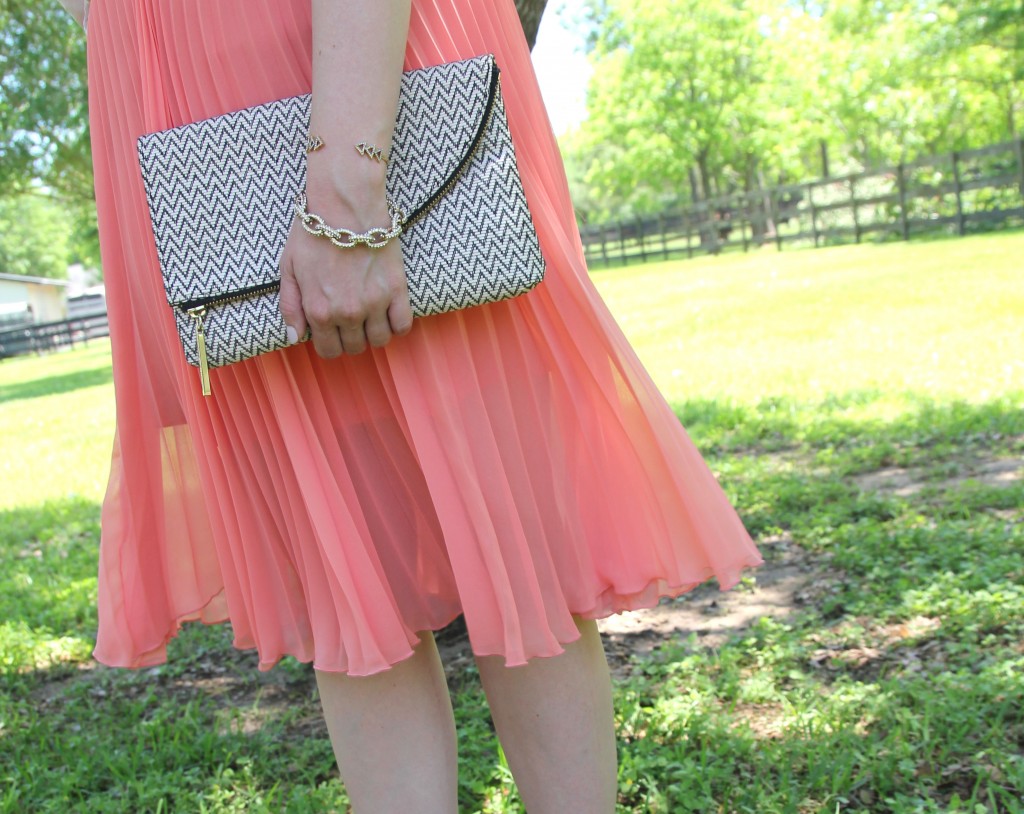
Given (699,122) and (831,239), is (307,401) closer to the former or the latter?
(831,239)

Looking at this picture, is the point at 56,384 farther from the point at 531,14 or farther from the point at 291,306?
the point at 291,306

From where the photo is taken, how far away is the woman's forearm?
1290 mm

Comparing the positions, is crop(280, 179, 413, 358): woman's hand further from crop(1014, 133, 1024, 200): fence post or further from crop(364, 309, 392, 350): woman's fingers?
crop(1014, 133, 1024, 200): fence post

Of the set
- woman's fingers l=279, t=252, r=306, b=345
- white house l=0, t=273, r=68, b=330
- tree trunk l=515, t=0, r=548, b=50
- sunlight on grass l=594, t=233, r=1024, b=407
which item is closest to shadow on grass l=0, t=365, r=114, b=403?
sunlight on grass l=594, t=233, r=1024, b=407

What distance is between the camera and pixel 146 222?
1.53 m

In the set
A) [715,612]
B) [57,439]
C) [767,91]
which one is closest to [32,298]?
[767,91]

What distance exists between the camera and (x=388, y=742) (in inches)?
58.2

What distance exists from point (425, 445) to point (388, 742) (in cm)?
43

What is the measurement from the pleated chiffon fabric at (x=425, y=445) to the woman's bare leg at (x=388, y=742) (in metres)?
0.07

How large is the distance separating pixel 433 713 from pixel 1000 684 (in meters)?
1.47

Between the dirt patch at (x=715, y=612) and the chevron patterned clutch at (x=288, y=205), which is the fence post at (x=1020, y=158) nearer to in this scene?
the dirt patch at (x=715, y=612)

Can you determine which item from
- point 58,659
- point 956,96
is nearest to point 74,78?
point 58,659

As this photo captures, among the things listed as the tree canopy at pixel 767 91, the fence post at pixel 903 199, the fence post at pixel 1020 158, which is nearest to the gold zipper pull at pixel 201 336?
the fence post at pixel 1020 158

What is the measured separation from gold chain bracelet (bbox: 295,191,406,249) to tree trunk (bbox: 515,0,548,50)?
1980 mm
